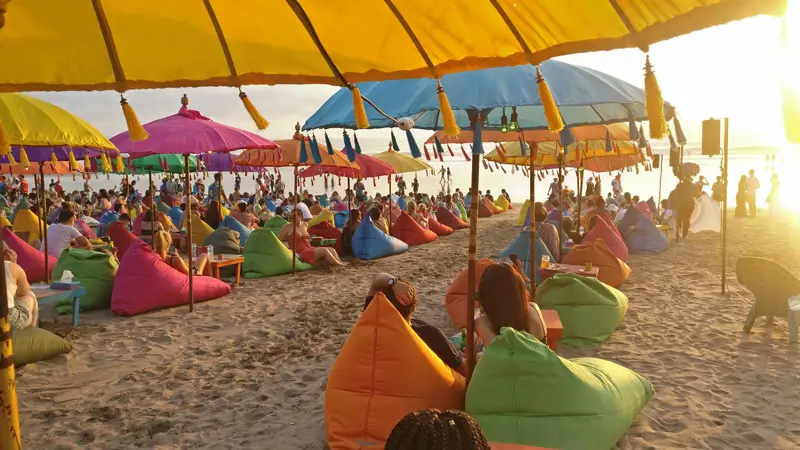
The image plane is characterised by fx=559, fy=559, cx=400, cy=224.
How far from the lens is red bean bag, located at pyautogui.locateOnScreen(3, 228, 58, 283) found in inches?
352

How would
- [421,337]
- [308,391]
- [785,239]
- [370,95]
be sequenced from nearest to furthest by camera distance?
1. [421,337]
2. [370,95]
3. [308,391]
4. [785,239]

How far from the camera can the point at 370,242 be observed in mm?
12469

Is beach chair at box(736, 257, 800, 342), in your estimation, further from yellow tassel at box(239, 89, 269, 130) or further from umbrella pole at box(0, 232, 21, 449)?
umbrella pole at box(0, 232, 21, 449)

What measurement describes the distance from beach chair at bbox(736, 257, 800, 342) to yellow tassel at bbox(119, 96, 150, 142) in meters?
6.44

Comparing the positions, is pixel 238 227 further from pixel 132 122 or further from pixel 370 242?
pixel 132 122

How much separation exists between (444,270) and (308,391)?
6.24m

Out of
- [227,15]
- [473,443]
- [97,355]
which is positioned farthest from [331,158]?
[473,443]

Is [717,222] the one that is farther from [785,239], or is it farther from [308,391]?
[308,391]

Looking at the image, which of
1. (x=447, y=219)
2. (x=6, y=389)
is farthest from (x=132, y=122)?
(x=447, y=219)

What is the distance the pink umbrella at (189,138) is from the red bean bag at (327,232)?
15.6 feet

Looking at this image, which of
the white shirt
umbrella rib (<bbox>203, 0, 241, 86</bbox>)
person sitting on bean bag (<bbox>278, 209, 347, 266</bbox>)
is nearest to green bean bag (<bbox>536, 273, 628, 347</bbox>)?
umbrella rib (<bbox>203, 0, 241, 86</bbox>)

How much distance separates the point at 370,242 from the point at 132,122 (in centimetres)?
1013

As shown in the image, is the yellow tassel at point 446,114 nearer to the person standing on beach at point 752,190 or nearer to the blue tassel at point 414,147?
the blue tassel at point 414,147

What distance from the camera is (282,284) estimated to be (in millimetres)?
9664
